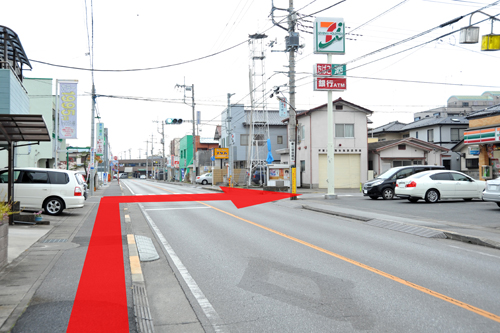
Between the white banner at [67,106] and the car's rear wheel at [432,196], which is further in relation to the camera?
the white banner at [67,106]

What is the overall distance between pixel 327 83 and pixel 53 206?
15.2 metres

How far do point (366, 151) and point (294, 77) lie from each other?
1359 centimetres

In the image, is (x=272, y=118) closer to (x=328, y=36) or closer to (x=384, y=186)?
(x=328, y=36)

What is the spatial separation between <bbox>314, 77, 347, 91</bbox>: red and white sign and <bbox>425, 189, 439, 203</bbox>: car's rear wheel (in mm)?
7792

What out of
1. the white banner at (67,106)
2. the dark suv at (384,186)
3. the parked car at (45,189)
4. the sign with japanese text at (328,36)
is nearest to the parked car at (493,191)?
the dark suv at (384,186)

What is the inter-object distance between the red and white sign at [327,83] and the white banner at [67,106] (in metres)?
15.4

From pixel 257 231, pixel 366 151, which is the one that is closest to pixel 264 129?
pixel 366 151

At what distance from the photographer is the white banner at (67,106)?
26.0 metres

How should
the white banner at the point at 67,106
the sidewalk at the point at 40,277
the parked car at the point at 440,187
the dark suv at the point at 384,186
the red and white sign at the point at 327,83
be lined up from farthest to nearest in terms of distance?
the white banner at the point at 67,106
the red and white sign at the point at 327,83
the dark suv at the point at 384,186
the parked car at the point at 440,187
the sidewalk at the point at 40,277

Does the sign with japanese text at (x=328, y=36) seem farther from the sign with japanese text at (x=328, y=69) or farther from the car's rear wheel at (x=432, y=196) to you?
the car's rear wheel at (x=432, y=196)

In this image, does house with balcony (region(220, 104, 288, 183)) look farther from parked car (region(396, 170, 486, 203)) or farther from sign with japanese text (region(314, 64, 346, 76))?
parked car (region(396, 170, 486, 203))

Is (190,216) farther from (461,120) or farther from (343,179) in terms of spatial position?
(461,120)
